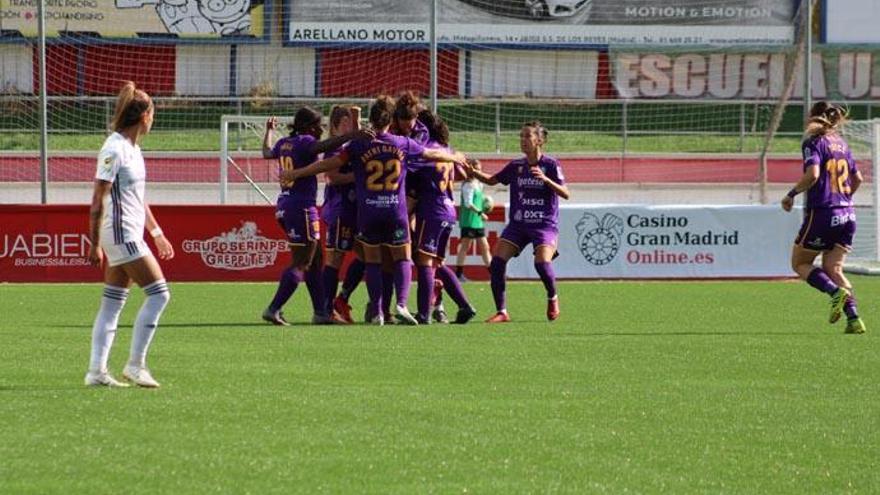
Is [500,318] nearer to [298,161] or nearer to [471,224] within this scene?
[298,161]

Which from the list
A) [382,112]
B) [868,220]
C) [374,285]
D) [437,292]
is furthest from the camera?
[868,220]

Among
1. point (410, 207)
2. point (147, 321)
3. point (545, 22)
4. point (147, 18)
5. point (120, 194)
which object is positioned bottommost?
point (147, 321)

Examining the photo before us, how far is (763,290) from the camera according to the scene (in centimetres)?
2141

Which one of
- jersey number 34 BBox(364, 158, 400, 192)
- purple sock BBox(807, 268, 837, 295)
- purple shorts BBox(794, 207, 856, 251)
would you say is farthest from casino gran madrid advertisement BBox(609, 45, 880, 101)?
jersey number 34 BBox(364, 158, 400, 192)

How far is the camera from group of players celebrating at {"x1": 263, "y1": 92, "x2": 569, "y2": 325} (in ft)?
49.1

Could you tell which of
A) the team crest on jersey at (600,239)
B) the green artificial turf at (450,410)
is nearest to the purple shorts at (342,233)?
the green artificial turf at (450,410)

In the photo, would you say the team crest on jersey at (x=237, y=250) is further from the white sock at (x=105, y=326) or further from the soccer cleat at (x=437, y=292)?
the white sock at (x=105, y=326)

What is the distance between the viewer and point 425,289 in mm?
15727

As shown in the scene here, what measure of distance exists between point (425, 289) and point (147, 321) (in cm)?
594

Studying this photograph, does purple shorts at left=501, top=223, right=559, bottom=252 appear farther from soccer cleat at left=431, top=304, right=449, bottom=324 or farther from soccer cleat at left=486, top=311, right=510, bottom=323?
Result: soccer cleat at left=431, top=304, right=449, bottom=324

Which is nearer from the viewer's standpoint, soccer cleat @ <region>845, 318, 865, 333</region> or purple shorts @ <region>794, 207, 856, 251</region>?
soccer cleat @ <region>845, 318, 865, 333</region>

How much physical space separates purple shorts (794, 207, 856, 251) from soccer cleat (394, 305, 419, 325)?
142 inches

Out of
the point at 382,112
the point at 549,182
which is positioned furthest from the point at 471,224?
the point at 382,112

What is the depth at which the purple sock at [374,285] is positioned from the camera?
15422 mm
